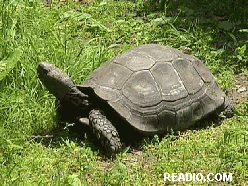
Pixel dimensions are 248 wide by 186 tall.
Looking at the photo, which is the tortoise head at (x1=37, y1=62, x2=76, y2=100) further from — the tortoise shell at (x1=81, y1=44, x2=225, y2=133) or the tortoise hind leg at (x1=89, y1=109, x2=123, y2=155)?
the tortoise hind leg at (x1=89, y1=109, x2=123, y2=155)

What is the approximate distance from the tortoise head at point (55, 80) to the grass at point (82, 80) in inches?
16.8

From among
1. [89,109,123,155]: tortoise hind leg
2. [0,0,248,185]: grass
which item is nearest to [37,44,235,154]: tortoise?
[89,109,123,155]: tortoise hind leg

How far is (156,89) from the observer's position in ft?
16.2

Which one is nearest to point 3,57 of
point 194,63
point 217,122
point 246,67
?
point 194,63

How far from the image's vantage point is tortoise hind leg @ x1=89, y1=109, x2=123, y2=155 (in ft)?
15.3

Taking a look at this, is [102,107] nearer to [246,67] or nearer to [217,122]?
[217,122]

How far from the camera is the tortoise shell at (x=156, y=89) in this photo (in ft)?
15.8

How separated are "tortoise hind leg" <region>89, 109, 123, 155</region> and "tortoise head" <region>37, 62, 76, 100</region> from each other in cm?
40

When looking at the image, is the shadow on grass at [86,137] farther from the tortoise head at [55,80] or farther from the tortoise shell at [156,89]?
the tortoise head at [55,80]

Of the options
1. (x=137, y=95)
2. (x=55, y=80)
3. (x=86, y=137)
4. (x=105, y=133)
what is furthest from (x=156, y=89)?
(x=55, y=80)

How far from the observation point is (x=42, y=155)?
4.63 m

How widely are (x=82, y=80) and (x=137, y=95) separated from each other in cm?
112

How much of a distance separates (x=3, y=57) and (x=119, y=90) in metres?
1.79

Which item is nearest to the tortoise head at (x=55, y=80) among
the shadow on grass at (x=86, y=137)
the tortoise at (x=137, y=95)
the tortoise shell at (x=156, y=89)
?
the tortoise at (x=137, y=95)
